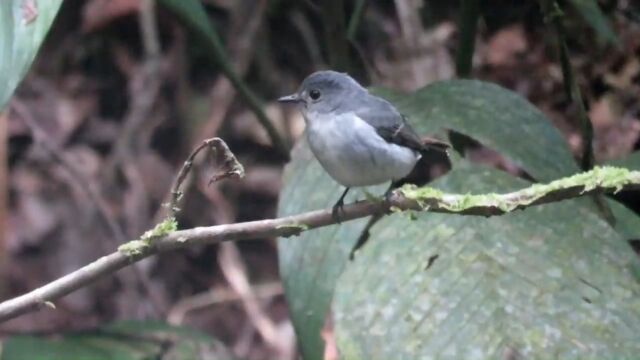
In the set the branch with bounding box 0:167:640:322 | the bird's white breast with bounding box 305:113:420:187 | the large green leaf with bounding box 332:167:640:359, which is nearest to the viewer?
the branch with bounding box 0:167:640:322

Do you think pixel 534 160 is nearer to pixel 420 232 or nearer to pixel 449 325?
pixel 420 232

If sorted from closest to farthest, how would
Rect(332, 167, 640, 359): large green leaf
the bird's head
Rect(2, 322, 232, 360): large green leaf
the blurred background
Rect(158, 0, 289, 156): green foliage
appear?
Rect(332, 167, 640, 359): large green leaf
the bird's head
Rect(158, 0, 289, 156): green foliage
Rect(2, 322, 232, 360): large green leaf
the blurred background

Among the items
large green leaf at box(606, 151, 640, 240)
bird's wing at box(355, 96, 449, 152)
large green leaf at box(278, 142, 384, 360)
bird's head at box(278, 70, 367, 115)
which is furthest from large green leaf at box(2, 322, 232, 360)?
large green leaf at box(606, 151, 640, 240)

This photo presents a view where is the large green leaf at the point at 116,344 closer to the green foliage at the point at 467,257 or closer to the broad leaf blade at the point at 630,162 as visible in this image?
the green foliage at the point at 467,257

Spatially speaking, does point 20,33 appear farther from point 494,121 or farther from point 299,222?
point 494,121

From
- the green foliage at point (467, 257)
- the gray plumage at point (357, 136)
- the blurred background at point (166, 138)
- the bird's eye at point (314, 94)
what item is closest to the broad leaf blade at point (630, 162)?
the green foliage at point (467, 257)

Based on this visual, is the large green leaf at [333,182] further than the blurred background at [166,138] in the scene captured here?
No

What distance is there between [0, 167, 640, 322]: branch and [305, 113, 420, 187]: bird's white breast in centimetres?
30

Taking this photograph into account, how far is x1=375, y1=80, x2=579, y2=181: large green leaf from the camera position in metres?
2.17

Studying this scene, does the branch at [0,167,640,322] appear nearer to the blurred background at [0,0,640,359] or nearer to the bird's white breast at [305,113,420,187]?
the bird's white breast at [305,113,420,187]

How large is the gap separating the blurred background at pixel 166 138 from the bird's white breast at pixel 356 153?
1718mm

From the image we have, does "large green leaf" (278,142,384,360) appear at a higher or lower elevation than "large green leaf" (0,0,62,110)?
lower

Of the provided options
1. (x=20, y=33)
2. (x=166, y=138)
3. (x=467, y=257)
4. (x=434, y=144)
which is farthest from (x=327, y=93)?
(x=166, y=138)

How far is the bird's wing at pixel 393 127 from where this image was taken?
79.4 inches
